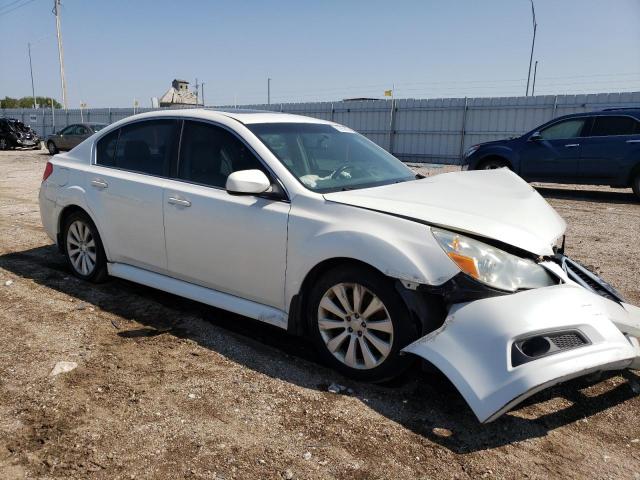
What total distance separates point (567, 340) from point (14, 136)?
29.3 metres

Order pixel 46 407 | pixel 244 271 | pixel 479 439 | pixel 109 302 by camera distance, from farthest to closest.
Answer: pixel 109 302 < pixel 244 271 < pixel 46 407 < pixel 479 439

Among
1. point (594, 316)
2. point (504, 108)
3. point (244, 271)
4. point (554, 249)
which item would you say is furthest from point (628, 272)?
point (504, 108)

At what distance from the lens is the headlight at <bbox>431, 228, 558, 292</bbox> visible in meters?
2.77

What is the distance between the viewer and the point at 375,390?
10.3 ft

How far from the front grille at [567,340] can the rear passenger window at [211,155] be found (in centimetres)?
210

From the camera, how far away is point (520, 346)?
255cm

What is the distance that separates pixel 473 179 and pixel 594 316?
1.63 metres

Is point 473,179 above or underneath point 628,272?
above

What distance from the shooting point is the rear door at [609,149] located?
1061cm

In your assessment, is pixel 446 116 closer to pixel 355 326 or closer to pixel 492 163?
pixel 492 163

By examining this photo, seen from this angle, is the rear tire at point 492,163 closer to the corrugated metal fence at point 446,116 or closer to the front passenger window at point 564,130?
the front passenger window at point 564,130

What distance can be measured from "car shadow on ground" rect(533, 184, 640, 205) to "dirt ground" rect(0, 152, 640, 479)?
9099 mm

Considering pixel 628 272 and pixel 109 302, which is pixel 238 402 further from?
pixel 628 272

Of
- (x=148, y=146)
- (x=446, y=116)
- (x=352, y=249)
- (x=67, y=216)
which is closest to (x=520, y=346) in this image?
(x=352, y=249)
